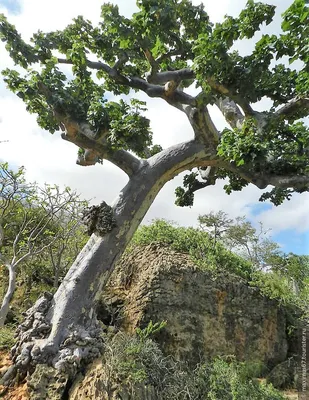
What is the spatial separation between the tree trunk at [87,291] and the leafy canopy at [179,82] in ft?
1.59

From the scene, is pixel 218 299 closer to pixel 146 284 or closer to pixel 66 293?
pixel 146 284

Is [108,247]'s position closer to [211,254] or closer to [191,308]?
[191,308]

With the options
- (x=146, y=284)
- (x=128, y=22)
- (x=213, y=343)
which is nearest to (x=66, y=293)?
(x=146, y=284)

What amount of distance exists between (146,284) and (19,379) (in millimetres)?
2405

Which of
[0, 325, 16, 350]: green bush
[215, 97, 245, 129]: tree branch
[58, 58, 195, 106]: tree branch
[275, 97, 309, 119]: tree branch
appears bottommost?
[0, 325, 16, 350]: green bush

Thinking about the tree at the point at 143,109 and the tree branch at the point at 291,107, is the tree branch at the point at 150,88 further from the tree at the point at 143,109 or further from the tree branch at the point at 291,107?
the tree branch at the point at 291,107

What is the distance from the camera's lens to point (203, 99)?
472 cm

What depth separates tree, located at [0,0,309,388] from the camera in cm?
407

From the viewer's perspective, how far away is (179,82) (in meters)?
5.14

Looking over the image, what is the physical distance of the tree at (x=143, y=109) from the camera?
4.07 metres

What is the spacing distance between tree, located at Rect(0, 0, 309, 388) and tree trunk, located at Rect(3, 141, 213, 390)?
0.05ft

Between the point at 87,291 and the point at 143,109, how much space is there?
290 cm

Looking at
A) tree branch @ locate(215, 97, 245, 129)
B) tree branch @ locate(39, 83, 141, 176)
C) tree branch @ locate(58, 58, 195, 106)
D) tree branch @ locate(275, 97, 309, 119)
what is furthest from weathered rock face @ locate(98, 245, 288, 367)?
tree branch @ locate(275, 97, 309, 119)

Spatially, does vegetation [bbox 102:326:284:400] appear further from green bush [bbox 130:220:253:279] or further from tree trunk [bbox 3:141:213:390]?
green bush [bbox 130:220:253:279]
